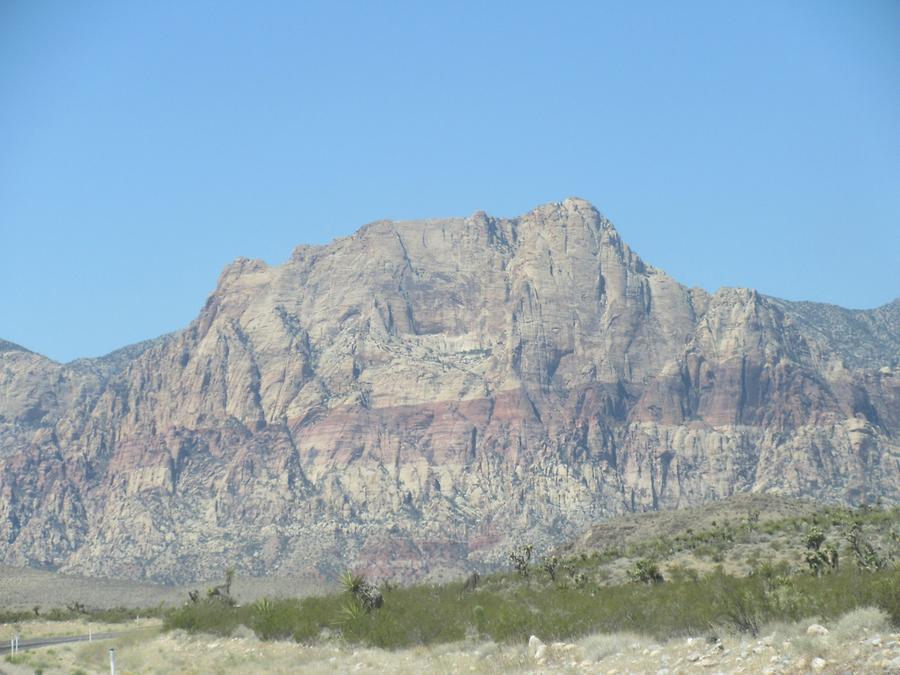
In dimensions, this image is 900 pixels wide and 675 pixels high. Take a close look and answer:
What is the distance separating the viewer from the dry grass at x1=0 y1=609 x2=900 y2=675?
4047 cm

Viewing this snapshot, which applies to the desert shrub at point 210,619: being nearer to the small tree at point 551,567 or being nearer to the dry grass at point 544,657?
the dry grass at point 544,657

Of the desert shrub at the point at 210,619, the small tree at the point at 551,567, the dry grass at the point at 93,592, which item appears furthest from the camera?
the dry grass at the point at 93,592

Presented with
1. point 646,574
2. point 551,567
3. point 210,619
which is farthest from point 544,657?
point 551,567

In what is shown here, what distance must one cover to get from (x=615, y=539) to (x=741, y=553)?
39.4m

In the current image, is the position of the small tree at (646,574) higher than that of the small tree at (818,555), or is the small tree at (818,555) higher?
the small tree at (818,555)

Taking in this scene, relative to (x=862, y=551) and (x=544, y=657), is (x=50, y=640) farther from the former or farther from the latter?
(x=862, y=551)

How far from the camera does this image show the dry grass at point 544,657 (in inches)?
1593

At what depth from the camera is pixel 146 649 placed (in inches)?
2980

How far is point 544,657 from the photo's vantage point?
2023 inches

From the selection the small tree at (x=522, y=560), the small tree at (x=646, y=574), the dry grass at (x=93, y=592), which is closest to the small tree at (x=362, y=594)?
the small tree at (x=646, y=574)

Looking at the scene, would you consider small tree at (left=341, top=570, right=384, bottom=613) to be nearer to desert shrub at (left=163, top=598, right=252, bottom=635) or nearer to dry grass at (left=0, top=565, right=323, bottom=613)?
desert shrub at (left=163, top=598, right=252, bottom=635)

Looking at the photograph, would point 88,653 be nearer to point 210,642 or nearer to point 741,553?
point 210,642

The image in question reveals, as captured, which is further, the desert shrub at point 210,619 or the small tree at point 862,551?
the desert shrub at point 210,619

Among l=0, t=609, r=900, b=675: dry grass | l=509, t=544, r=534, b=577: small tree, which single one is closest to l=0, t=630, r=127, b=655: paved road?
l=0, t=609, r=900, b=675: dry grass
